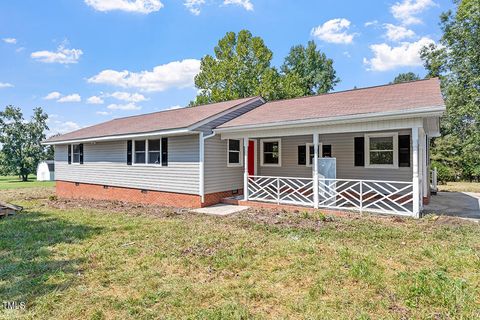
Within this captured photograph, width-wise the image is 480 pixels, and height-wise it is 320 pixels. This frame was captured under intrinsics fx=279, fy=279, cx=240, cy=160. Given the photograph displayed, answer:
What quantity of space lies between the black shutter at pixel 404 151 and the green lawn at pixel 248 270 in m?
2.74

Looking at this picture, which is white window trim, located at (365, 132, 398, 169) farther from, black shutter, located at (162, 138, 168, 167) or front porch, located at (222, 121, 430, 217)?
black shutter, located at (162, 138, 168, 167)

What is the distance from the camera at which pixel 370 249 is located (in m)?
5.28

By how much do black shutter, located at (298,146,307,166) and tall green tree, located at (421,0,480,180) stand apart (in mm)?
16683

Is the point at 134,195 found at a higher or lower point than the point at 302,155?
lower

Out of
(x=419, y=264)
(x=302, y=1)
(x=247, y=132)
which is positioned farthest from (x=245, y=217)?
(x=302, y=1)

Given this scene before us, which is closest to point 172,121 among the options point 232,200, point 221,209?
point 232,200

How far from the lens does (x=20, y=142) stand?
3788cm

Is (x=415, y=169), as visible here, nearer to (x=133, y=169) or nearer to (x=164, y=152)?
(x=164, y=152)

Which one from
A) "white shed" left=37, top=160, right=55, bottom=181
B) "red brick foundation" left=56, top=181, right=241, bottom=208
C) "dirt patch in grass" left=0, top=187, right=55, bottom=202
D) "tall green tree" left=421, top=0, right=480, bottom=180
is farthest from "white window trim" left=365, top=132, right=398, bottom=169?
"white shed" left=37, top=160, right=55, bottom=181

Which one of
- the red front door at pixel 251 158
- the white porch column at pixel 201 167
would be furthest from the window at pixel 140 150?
the red front door at pixel 251 158

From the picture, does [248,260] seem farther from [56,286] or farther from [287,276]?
[56,286]

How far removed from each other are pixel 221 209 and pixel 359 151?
5.55 metres

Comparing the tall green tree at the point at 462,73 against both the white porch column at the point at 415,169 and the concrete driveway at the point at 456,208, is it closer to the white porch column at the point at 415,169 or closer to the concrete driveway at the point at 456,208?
the concrete driveway at the point at 456,208

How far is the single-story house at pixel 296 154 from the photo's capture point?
8031mm
